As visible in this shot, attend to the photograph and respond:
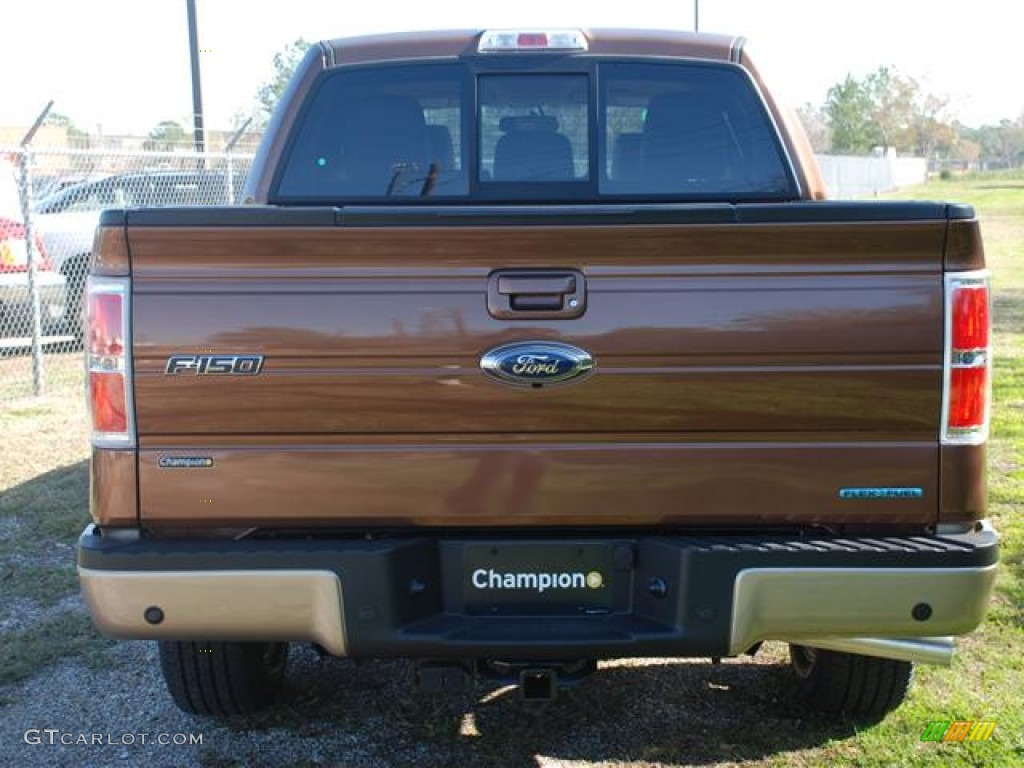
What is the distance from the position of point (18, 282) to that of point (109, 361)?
8.83 m

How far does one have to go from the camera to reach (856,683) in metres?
3.52

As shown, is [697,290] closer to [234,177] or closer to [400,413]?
[400,413]

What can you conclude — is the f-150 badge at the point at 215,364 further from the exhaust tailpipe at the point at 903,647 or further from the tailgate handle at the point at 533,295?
the exhaust tailpipe at the point at 903,647

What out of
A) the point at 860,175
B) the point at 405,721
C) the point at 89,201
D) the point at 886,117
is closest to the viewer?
the point at 405,721

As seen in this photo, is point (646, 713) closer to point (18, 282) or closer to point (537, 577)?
point (537, 577)

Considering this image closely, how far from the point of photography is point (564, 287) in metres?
2.66

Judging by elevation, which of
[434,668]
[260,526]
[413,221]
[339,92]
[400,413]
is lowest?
[434,668]

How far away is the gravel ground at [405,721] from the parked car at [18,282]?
7241 mm

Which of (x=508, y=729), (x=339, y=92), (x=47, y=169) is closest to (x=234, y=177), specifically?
(x=47, y=169)

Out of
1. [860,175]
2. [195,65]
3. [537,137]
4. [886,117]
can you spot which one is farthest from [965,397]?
[886,117]

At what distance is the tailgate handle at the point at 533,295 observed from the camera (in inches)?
104

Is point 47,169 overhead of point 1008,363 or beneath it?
overhead

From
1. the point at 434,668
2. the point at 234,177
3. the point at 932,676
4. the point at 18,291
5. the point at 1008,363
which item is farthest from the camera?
the point at 234,177

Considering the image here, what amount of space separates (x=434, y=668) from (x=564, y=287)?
1.07 meters
